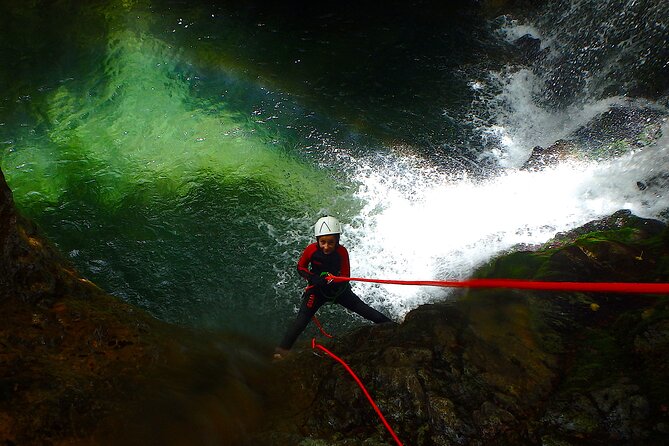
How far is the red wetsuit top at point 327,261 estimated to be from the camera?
16.8ft

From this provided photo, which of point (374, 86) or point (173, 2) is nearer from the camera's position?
point (374, 86)

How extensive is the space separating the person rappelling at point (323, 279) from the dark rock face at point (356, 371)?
0.98m

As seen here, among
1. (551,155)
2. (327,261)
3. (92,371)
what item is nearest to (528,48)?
(551,155)

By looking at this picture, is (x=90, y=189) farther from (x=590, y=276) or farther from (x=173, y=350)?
(x=590, y=276)

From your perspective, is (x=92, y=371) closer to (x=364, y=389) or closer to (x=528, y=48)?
(x=364, y=389)

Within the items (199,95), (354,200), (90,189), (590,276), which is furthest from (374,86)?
(590,276)

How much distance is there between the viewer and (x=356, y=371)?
135 inches

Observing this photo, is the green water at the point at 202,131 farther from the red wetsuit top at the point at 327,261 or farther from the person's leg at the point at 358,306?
the red wetsuit top at the point at 327,261

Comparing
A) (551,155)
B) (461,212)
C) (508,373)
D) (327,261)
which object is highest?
(551,155)

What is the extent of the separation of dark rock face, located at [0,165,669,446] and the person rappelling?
3.20 ft

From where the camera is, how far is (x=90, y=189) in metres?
8.18

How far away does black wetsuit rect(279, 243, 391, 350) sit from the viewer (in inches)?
198

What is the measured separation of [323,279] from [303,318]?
56 cm

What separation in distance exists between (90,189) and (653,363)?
29.3ft
